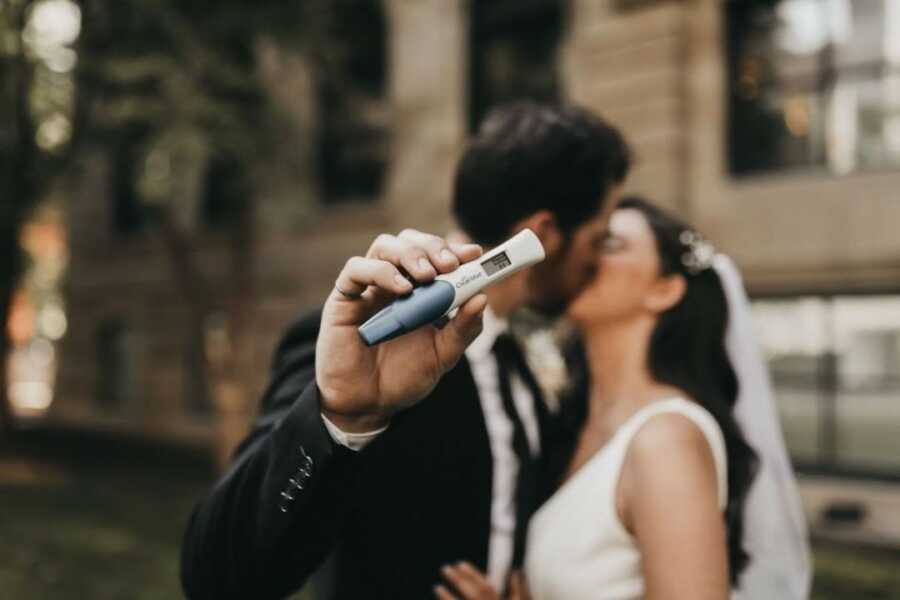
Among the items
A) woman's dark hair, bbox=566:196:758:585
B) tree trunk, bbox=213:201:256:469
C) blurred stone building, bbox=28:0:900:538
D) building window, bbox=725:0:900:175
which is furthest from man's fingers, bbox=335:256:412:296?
building window, bbox=725:0:900:175

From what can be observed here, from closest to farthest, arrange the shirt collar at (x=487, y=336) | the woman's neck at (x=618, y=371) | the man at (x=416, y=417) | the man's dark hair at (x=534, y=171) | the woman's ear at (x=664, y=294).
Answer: the man at (x=416, y=417)
the man's dark hair at (x=534, y=171)
the shirt collar at (x=487, y=336)
the woman's neck at (x=618, y=371)
the woman's ear at (x=664, y=294)

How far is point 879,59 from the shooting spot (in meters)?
9.32

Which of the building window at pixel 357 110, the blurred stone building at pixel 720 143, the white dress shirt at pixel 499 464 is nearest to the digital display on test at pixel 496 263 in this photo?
the white dress shirt at pixel 499 464

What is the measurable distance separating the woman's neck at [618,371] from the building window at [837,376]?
7.48 metres

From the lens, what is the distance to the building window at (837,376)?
912 centimetres

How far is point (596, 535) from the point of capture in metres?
2.13

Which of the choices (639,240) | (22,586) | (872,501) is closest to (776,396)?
(872,501)

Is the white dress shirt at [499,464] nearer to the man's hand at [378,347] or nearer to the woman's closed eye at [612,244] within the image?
the woman's closed eye at [612,244]

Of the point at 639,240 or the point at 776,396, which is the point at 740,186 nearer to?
the point at 776,396

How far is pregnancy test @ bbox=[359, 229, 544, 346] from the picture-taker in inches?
47.9

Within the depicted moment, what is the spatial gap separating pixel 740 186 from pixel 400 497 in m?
8.77

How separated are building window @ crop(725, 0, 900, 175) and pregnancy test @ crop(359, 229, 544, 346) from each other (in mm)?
9004

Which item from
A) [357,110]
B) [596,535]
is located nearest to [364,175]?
[357,110]

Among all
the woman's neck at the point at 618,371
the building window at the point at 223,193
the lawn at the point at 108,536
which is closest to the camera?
the woman's neck at the point at 618,371
